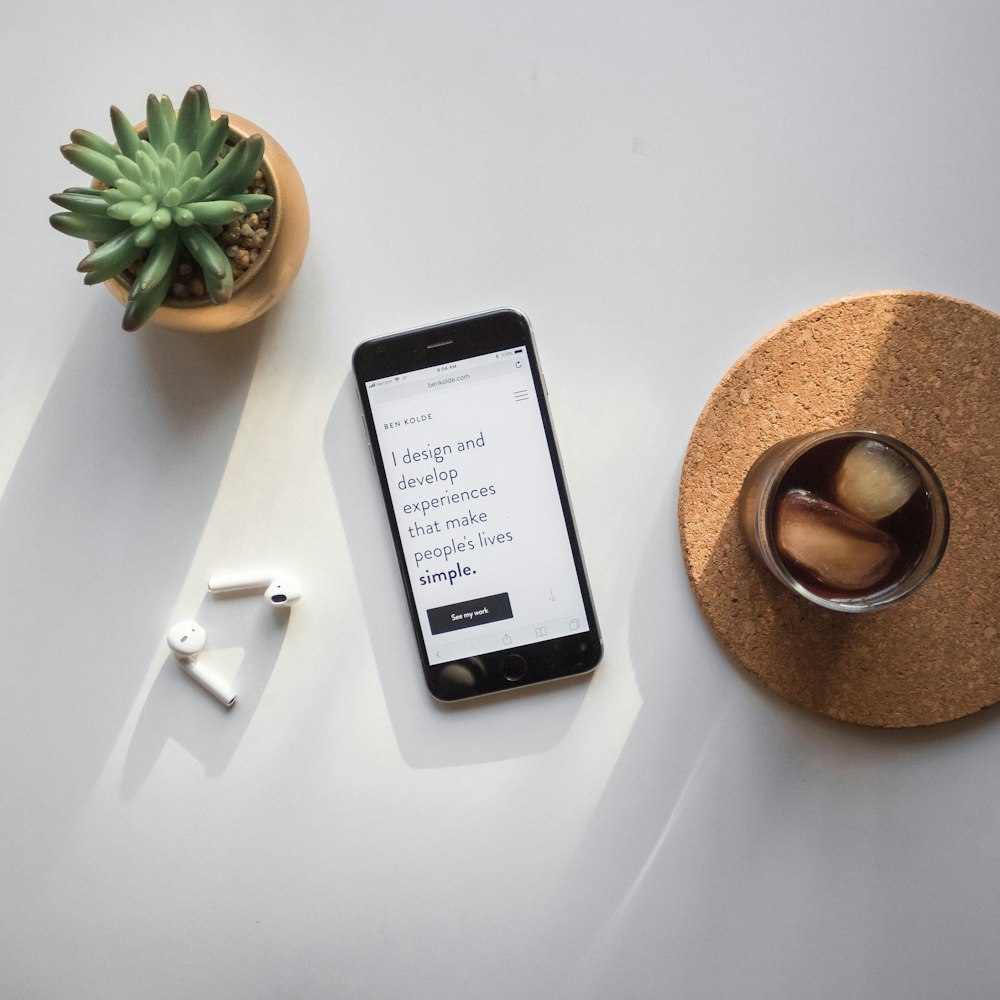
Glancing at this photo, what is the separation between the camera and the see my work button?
72 cm

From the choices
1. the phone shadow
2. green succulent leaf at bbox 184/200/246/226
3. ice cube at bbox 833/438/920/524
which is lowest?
the phone shadow

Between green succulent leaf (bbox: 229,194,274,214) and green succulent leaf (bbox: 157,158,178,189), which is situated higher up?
green succulent leaf (bbox: 157,158,178,189)

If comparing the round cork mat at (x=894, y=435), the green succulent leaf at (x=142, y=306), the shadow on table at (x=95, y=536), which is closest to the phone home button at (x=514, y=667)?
the round cork mat at (x=894, y=435)

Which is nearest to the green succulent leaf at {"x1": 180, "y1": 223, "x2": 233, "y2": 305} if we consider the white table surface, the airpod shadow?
the white table surface

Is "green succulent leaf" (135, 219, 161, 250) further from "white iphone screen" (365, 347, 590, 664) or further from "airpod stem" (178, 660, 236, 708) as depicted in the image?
Answer: "airpod stem" (178, 660, 236, 708)

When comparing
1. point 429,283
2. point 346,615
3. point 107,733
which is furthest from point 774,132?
point 107,733

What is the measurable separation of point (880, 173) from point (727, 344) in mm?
189

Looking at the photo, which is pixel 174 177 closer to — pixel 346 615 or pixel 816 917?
pixel 346 615

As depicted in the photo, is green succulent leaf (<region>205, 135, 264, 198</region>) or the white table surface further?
the white table surface

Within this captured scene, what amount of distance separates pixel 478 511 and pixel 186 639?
0.27 m

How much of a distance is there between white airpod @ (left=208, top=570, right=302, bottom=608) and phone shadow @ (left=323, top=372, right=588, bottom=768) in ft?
0.18

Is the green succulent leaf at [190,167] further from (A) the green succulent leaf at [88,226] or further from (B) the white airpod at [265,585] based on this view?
(B) the white airpod at [265,585]

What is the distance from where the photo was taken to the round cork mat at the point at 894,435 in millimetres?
672

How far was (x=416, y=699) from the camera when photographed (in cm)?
73
